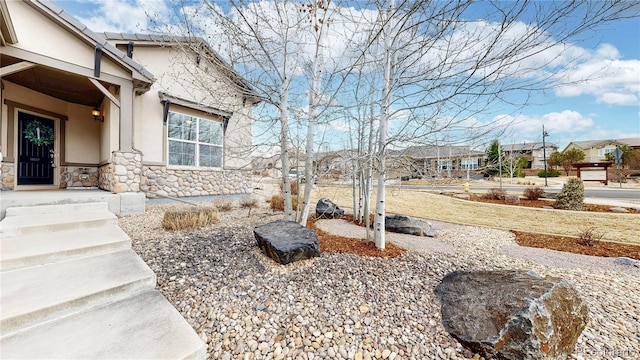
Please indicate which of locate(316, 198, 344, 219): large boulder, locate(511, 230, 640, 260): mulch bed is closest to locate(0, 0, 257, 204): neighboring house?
locate(316, 198, 344, 219): large boulder

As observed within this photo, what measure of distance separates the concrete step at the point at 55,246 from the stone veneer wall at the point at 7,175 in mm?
5451

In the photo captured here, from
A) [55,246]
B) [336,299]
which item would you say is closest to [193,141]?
[55,246]

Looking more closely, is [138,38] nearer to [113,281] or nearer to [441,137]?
[113,281]

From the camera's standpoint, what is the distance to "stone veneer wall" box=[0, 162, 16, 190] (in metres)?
6.27

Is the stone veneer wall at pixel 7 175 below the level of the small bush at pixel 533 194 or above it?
above

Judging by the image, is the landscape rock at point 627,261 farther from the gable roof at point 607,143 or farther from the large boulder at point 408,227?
the gable roof at point 607,143

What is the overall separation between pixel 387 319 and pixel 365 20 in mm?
3891

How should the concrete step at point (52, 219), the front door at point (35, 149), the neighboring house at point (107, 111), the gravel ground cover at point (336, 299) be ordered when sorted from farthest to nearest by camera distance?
the front door at point (35, 149) → the neighboring house at point (107, 111) → the concrete step at point (52, 219) → the gravel ground cover at point (336, 299)

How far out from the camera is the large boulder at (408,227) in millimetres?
5461

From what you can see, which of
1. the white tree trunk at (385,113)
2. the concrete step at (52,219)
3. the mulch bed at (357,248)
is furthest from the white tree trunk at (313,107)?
the concrete step at (52,219)

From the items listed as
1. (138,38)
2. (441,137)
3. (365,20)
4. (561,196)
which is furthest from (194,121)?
(561,196)

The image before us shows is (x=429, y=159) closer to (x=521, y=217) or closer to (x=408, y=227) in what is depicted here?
(x=408, y=227)

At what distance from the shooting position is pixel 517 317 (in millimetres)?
1904

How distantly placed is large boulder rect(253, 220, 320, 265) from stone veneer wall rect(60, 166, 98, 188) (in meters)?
8.52
